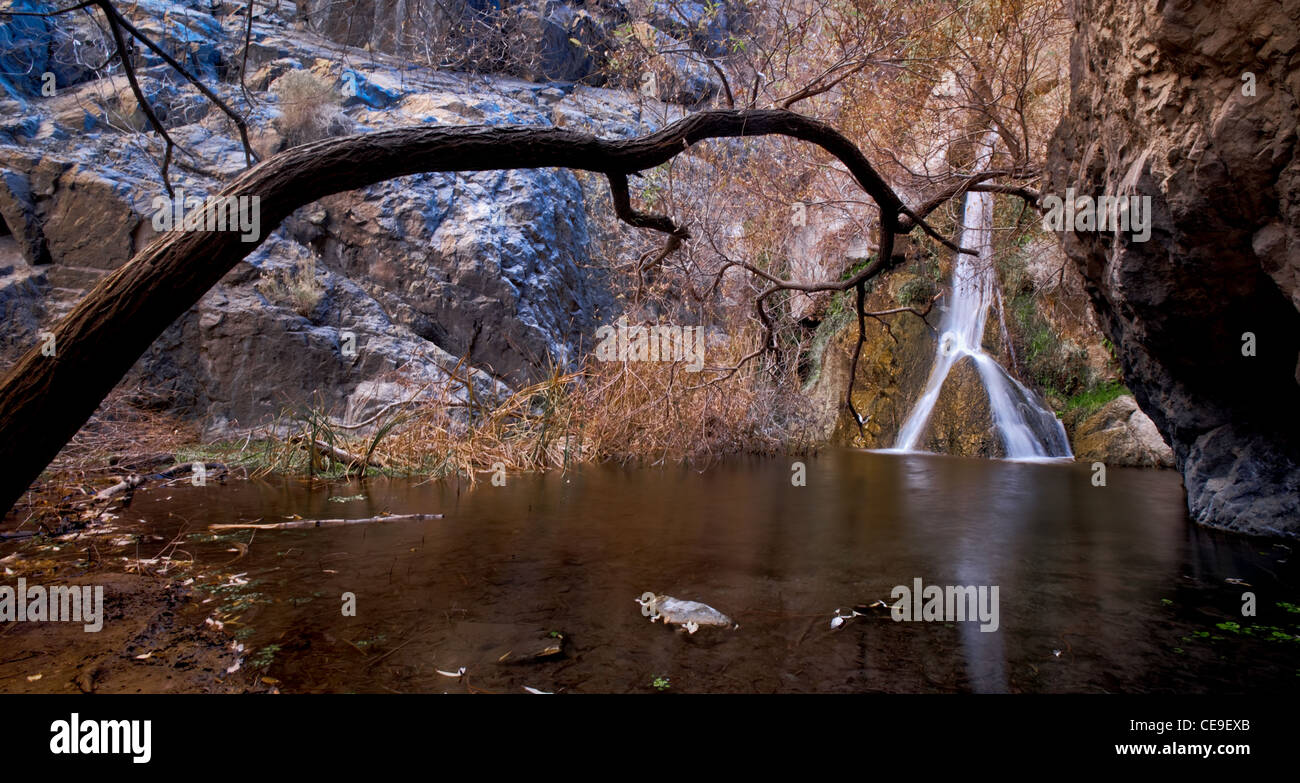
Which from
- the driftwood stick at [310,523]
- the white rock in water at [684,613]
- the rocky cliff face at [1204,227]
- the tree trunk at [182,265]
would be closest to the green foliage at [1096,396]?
the rocky cliff face at [1204,227]

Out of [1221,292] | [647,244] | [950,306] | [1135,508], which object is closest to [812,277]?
[950,306]

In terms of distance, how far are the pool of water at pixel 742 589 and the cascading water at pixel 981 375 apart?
3413 mm

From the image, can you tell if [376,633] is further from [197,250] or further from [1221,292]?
[1221,292]

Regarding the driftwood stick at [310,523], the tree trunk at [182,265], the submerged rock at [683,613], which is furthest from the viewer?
the driftwood stick at [310,523]

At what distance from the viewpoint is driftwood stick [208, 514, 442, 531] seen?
378 centimetres

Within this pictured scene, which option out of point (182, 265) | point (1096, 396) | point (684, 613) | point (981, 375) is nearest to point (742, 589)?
point (684, 613)

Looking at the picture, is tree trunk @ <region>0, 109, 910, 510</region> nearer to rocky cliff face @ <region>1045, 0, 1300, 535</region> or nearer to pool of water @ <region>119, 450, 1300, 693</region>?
pool of water @ <region>119, 450, 1300, 693</region>

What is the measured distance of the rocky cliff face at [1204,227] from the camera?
2611 millimetres

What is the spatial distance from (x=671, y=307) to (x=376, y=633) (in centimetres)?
497

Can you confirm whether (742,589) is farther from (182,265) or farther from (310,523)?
(310,523)

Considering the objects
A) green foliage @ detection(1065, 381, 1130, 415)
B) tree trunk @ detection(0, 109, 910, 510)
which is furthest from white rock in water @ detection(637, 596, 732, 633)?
green foliage @ detection(1065, 381, 1130, 415)

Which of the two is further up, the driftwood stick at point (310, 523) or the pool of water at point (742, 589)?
the driftwood stick at point (310, 523)

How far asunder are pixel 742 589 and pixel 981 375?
7.60m

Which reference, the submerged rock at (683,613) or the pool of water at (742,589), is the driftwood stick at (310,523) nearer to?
the pool of water at (742,589)
